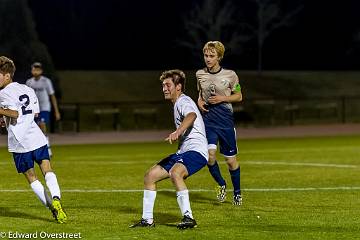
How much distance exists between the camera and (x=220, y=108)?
1368 centimetres

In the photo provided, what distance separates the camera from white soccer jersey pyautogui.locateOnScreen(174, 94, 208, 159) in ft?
36.2

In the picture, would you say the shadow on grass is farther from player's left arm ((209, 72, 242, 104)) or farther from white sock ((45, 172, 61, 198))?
player's left arm ((209, 72, 242, 104))

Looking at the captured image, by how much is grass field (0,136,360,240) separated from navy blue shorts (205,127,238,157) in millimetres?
785

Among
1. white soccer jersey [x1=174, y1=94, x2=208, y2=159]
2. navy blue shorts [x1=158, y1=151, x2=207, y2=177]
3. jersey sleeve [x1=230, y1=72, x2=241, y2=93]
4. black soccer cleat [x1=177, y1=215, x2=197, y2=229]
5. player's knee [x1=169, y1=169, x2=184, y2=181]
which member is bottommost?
black soccer cleat [x1=177, y1=215, x2=197, y2=229]

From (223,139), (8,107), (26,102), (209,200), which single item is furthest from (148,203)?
(209,200)

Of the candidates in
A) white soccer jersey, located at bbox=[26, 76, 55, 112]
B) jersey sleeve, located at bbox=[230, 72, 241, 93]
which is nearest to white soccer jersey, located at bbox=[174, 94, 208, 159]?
jersey sleeve, located at bbox=[230, 72, 241, 93]

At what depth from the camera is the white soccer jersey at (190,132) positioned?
1105 centimetres

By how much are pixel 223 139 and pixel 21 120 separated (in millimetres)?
3456

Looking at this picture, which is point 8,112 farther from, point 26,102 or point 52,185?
point 52,185

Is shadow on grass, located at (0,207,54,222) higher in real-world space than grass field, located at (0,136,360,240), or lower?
higher

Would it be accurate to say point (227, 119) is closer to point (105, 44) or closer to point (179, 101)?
point (179, 101)

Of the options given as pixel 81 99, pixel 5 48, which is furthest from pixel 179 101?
pixel 81 99

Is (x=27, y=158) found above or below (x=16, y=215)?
above

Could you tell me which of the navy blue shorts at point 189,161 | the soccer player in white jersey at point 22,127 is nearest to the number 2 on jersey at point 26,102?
the soccer player in white jersey at point 22,127
